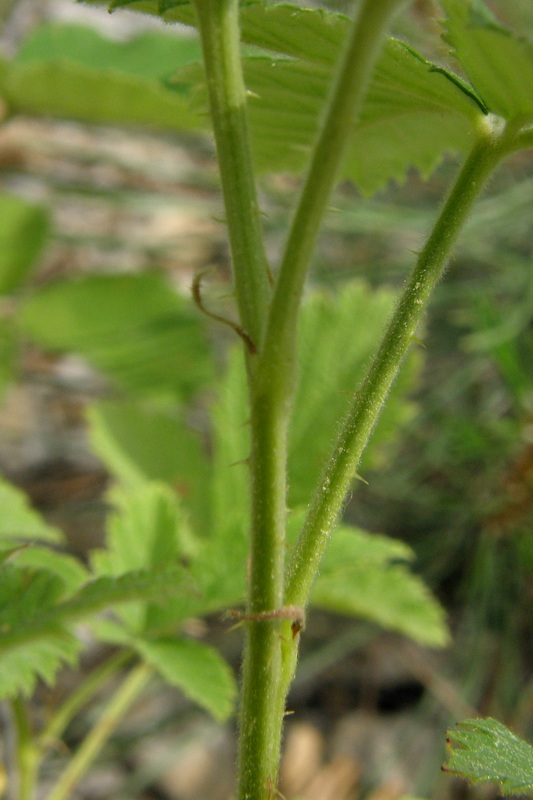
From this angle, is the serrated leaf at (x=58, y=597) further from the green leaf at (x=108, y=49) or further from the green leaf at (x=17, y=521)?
the green leaf at (x=108, y=49)

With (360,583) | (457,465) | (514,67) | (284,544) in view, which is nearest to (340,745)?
(457,465)

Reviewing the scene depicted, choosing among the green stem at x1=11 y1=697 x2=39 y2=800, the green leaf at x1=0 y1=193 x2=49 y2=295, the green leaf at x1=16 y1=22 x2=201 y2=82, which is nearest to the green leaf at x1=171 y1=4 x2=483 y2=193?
the green stem at x1=11 y1=697 x2=39 y2=800

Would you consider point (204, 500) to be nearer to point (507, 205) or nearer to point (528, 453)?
point (528, 453)

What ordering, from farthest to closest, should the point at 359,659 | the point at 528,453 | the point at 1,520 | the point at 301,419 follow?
the point at 359,659, the point at 528,453, the point at 301,419, the point at 1,520

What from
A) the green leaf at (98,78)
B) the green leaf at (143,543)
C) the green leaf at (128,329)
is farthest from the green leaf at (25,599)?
the green leaf at (128,329)

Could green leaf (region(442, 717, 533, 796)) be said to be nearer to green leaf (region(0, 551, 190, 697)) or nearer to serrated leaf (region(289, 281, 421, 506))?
green leaf (region(0, 551, 190, 697))

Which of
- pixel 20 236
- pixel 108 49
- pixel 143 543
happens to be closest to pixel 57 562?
pixel 143 543
